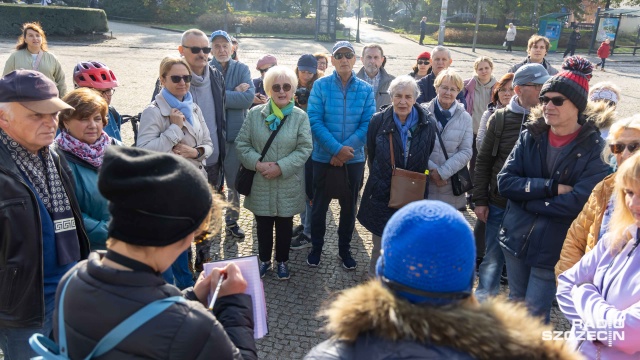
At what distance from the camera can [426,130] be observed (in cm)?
429

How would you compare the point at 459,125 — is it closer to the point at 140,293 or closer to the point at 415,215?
the point at 415,215

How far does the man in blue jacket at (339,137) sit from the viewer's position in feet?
16.0

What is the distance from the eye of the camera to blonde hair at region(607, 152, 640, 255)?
7.00ft

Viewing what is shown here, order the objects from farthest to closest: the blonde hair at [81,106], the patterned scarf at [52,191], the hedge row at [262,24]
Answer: the hedge row at [262,24] → the blonde hair at [81,106] → the patterned scarf at [52,191]

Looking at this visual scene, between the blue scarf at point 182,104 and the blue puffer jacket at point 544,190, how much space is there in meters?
2.67

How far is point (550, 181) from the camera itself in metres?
3.21

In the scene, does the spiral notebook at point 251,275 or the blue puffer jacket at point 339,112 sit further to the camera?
the blue puffer jacket at point 339,112

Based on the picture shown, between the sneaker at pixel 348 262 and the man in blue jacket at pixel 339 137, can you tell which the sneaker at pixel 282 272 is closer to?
the man in blue jacket at pixel 339 137

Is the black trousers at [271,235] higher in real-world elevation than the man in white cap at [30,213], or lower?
lower

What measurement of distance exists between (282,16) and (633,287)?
138 ft

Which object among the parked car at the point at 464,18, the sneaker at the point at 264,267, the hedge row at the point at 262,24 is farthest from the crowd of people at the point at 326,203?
the parked car at the point at 464,18

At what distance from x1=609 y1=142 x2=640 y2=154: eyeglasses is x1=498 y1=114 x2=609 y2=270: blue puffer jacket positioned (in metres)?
0.28

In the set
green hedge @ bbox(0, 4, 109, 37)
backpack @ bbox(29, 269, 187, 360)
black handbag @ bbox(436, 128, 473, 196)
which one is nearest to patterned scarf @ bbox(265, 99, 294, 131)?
black handbag @ bbox(436, 128, 473, 196)

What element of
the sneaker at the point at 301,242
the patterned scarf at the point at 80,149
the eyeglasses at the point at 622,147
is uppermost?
the eyeglasses at the point at 622,147
